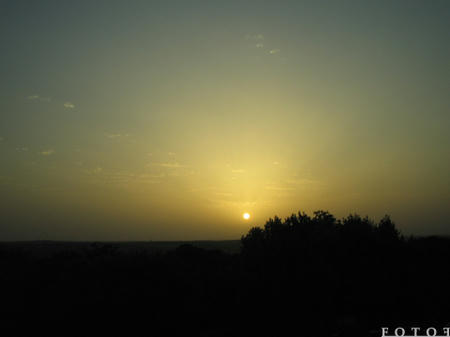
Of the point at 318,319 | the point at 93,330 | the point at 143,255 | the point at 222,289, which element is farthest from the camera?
the point at 143,255

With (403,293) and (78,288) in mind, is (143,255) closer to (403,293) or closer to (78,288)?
(78,288)

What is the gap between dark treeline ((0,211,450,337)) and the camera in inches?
467

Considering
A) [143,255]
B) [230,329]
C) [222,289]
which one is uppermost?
[143,255]

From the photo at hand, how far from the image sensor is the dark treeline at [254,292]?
11.9 meters

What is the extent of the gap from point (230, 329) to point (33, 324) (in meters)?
6.78

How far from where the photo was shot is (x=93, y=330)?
11.5 metres

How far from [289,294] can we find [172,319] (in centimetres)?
458

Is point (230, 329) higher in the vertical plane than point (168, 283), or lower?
lower

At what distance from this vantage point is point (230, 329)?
40.3ft

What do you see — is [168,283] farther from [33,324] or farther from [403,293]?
[403,293]

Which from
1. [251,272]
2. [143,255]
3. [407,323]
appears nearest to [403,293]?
[407,323]

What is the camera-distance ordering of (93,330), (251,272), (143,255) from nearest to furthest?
(93,330) < (251,272) < (143,255)

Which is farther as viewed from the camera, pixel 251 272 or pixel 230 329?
pixel 251 272

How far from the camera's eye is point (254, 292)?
1376 cm
